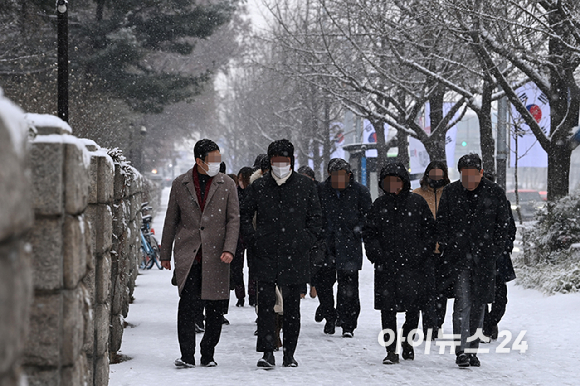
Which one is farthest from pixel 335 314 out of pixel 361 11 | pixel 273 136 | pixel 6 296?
pixel 273 136

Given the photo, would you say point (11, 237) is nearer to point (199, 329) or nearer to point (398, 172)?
point (398, 172)

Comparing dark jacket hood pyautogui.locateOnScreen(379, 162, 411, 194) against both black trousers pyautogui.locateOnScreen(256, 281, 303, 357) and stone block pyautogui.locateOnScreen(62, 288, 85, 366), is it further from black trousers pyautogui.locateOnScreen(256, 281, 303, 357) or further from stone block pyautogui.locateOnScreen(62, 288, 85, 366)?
stone block pyautogui.locateOnScreen(62, 288, 85, 366)

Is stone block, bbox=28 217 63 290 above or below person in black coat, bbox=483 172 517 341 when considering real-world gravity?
above

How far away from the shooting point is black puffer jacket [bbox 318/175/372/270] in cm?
900

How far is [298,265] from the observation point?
7.23m

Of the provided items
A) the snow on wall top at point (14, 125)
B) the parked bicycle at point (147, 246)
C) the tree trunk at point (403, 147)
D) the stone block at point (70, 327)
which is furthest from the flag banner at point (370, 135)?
the snow on wall top at point (14, 125)

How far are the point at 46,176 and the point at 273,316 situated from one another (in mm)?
4226

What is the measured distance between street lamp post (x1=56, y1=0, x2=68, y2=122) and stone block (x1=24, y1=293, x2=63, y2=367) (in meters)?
11.1

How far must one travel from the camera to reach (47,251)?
10.9 feet

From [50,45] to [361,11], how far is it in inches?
483

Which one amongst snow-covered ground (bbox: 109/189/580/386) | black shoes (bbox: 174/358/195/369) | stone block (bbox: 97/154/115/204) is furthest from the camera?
black shoes (bbox: 174/358/195/369)

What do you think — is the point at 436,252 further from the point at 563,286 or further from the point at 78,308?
the point at 78,308

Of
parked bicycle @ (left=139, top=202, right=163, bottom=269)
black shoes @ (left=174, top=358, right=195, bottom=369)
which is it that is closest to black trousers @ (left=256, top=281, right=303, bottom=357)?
black shoes @ (left=174, top=358, right=195, bottom=369)

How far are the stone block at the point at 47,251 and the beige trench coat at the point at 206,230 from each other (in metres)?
3.63
